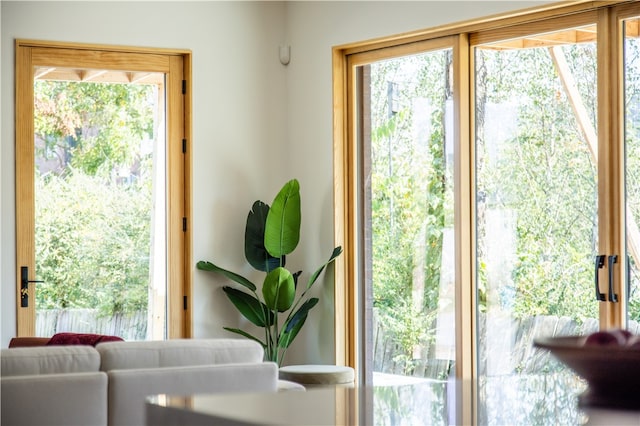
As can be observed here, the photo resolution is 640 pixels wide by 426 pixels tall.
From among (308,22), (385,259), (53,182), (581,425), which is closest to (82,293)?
(53,182)

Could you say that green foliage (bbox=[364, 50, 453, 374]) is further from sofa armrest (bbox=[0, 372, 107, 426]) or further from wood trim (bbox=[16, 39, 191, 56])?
sofa armrest (bbox=[0, 372, 107, 426])

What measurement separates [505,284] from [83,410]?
111 inches

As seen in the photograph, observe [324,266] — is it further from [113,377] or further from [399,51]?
[113,377]

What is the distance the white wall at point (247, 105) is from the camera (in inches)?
236

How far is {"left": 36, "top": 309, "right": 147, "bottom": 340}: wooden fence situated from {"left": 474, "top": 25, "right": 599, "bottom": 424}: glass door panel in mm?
2213

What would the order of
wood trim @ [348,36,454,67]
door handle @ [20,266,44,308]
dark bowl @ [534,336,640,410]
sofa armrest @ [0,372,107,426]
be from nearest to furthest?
1. dark bowl @ [534,336,640,410]
2. sofa armrest @ [0,372,107,426]
3. wood trim @ [348,36,454,67]
4. door handle @ [20,266,44,308]

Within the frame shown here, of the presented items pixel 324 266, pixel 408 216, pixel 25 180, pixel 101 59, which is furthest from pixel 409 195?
pixel 25 180

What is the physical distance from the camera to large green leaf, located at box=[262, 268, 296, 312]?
594 centimetres

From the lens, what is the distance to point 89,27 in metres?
5.87

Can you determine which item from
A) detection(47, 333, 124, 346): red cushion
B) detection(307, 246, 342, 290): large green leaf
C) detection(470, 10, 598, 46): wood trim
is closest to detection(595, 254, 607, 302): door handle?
detection(470, 10, 598, 46): wood trim

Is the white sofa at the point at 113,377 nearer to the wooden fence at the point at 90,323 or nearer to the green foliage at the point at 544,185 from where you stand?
Result: the green foliage at the point at 544,185

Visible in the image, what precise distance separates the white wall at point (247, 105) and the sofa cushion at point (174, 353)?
2.74 meters

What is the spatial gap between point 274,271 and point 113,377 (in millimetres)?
2868

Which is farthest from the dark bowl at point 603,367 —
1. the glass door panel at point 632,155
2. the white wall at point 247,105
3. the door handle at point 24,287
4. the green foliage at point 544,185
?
the door handle at point 24,287
